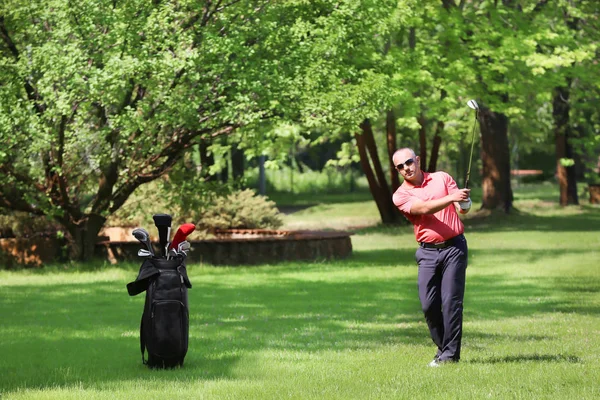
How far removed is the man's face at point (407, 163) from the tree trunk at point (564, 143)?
34.5 m

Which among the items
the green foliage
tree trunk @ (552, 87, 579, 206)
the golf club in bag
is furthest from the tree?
tree trunk @ (552, 87, 579, 206)

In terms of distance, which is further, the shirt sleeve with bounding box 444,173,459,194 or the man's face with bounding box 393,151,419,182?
the shirt sleeve with bounding box 444,173,459,194

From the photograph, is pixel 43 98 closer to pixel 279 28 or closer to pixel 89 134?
pixel 89 134

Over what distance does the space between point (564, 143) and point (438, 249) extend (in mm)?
37813

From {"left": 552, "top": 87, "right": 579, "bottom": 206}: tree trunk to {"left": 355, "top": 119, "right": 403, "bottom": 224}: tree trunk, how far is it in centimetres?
Result: 891

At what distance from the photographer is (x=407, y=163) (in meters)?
10.5

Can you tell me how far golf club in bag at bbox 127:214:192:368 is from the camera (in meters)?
10.8

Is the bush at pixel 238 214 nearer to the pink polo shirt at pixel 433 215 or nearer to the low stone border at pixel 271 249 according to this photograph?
the low stone border at pixel 271 249

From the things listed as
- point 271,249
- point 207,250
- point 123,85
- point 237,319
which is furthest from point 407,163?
point 271,249

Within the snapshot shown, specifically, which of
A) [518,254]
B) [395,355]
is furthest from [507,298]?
[518,254]

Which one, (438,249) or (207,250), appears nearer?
(438,249)

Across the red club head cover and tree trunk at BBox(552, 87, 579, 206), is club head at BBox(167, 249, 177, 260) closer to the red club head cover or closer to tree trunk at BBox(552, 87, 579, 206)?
the red club head cover

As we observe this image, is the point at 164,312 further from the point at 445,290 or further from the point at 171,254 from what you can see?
the point at 445,290

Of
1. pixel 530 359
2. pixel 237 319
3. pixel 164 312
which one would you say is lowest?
pixel 530 359
